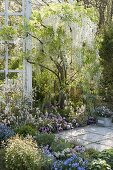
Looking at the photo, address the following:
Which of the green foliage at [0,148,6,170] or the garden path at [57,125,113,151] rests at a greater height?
the green foliage at [0,148,6,170]

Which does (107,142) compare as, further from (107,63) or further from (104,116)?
(107,63)

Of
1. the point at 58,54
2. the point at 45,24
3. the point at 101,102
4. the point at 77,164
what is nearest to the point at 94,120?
the point at 101,102

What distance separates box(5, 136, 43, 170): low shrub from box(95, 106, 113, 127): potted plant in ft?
9.97

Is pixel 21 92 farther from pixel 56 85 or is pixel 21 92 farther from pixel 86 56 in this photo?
pixel 86 56

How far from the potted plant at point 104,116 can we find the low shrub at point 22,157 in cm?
304

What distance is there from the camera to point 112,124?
700 cm

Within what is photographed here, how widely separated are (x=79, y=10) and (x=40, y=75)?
136 cm

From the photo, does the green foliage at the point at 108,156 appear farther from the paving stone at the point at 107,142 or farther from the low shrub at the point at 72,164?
the paving stone at the point at 107,142

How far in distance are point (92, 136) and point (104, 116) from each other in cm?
103

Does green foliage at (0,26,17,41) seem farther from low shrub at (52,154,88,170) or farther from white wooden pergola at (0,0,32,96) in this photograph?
low shrub at (52,154,88,170)

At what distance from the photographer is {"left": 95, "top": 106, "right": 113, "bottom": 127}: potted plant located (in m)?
6.93

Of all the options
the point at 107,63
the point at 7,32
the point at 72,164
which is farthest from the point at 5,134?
the point at 107,63

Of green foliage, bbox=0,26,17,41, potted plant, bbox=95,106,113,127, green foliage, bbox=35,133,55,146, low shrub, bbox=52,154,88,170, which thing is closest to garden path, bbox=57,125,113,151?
potted plant, bbox=95,106,113,127

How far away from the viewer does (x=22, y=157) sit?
3.91 metres
